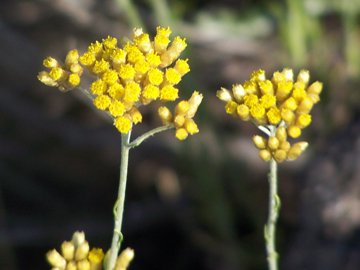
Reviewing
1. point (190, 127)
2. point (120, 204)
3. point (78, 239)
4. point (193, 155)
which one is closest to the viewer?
point (120, 204)

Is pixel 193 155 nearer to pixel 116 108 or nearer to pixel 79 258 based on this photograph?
pixel 79 258

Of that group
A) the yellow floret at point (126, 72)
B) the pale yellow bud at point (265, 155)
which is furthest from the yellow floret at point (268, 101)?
the yellow floret at point (126, 72)

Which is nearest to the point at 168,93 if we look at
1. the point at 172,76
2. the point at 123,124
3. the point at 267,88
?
the point at 172,76

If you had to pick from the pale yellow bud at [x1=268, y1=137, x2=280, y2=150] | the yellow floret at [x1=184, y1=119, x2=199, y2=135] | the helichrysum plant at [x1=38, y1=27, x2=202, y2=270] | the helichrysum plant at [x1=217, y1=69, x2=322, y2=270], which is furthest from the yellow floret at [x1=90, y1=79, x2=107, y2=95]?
the pale yellow bud at [x1=268, y1=137, x2=280, y2=150]

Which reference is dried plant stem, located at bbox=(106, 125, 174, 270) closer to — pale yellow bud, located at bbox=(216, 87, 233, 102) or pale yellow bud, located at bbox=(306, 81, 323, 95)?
pale yellow bud, located at bbox=(216, 87, 233, 102)

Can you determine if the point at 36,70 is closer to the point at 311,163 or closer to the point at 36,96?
the point at 36,96

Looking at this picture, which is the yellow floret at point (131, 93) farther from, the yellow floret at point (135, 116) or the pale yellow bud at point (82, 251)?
the pale yellow bud at point (82, 251)

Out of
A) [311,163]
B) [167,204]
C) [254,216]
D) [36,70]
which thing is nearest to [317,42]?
[311,163]
